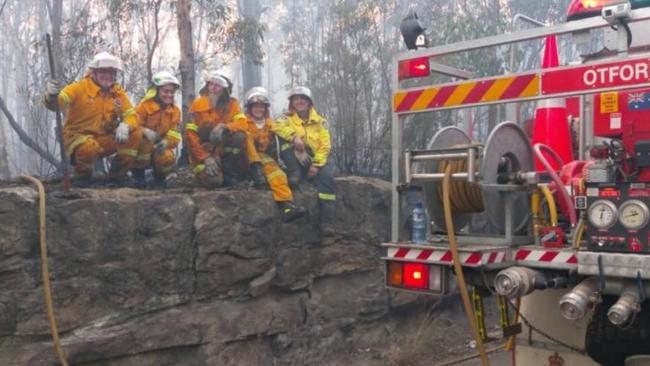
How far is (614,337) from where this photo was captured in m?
3.51

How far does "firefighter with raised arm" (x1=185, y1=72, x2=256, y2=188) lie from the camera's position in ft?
22.9

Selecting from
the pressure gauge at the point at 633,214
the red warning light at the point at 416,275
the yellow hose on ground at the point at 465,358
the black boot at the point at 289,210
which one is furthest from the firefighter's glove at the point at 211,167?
the pressure gauge at the point at 633,214

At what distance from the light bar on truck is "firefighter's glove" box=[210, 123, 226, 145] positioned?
310cm

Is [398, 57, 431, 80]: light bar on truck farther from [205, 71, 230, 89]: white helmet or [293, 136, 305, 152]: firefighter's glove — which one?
[205, 71, 230, 89]: white helmet

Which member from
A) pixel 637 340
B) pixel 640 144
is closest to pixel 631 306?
pixel 637 340

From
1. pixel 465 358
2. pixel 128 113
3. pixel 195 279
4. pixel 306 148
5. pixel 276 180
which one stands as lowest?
pixel 465 358

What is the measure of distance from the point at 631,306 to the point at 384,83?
Result: 9.32 metres

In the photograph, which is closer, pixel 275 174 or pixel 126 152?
pixel 126 152

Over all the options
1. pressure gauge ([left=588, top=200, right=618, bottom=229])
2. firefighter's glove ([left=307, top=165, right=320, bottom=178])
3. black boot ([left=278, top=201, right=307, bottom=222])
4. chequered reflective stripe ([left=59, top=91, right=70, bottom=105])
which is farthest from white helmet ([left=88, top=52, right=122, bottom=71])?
pressure gauge ([left=588, top=200, right=618, bottom=229])

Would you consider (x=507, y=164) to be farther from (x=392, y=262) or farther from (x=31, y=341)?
(x=31, y=341)

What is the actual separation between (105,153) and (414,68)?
3646mm

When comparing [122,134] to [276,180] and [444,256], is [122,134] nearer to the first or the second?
[276,180]

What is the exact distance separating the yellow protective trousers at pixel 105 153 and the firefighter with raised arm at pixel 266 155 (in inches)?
47.4

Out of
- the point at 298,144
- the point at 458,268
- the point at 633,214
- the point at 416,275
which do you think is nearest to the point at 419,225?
the point at 416,275
